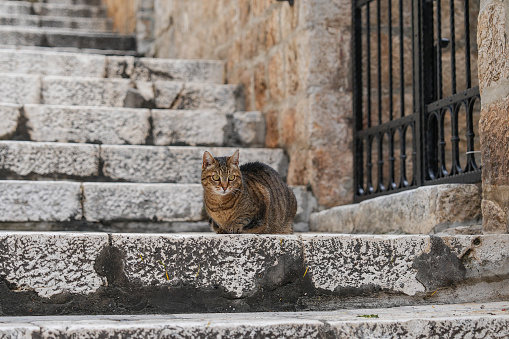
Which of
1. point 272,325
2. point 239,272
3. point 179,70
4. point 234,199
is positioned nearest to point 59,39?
point 179,70

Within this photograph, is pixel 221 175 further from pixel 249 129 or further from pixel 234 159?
pixel 249 129

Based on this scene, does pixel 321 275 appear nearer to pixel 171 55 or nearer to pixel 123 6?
pixel 171 55

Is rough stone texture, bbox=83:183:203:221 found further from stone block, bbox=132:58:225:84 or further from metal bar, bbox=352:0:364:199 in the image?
stone block, bbox=132:58:225:84

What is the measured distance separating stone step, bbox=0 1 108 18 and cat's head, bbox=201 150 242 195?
24.2 ft

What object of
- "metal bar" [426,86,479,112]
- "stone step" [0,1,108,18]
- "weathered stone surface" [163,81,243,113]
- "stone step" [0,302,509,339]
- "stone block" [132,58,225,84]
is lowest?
"stone step" [0,302,509,339]

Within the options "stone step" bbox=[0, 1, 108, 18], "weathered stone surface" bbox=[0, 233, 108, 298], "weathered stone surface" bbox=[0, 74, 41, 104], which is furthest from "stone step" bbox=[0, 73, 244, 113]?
"stone step" bbox=[0, 1, 108, 18]

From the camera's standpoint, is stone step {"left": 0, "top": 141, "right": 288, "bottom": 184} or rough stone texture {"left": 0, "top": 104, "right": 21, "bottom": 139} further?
rough stone texture {"left": 0, "top": 104, "right": 21, "bottom": 139}

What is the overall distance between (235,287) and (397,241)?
668mm

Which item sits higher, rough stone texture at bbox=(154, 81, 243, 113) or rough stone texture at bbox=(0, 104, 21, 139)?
rough stone texture at bbox=(154, 81, 243, 113)

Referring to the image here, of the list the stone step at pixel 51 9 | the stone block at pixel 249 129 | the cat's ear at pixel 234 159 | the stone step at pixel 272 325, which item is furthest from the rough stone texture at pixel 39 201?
the stone step at pixel 51 9

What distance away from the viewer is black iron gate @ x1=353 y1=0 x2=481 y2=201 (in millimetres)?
3480

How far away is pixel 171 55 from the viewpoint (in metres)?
7.75

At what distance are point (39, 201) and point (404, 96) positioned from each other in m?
2.25

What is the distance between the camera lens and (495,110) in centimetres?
273
